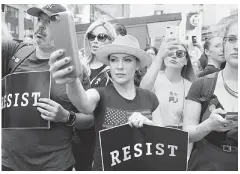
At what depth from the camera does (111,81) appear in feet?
6.01

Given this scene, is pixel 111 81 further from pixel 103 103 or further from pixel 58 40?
pixel 58 40

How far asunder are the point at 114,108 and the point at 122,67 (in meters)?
0.27

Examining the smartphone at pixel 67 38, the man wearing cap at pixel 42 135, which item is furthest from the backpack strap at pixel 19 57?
the smartphone at pixel 67 38

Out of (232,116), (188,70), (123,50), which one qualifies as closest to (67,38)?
(123,50)

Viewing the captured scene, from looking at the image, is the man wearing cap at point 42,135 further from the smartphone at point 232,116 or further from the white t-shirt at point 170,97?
the smartphone at point 232,116

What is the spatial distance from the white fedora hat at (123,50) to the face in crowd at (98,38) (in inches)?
4.8

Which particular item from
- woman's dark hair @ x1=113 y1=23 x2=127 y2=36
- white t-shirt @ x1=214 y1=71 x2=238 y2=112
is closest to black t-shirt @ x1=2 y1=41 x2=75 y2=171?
woman's dark hair @ x1=113 y1=23 x2=127 y2=36

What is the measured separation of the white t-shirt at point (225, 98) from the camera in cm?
178

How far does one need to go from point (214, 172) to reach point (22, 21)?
1.77m

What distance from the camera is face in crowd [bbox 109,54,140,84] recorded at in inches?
65.7

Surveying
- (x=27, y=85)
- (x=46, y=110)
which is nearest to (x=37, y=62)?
(x=27, y=85)

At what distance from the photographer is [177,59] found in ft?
6.37

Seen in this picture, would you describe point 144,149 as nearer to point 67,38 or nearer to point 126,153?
point 126,153

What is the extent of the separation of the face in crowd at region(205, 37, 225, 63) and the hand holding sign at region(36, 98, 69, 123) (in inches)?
Result: 44.4
